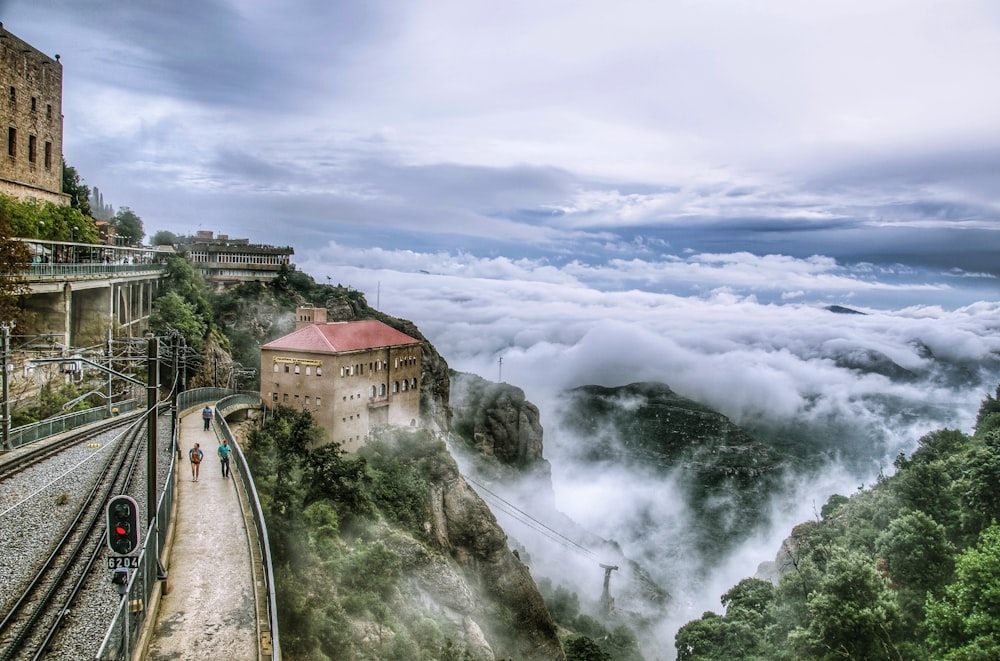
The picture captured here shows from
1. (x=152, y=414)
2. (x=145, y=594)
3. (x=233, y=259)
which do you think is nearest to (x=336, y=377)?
(x=152, y=414)

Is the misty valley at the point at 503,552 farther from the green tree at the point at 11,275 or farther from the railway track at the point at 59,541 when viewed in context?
the green tree at the point at 11,275

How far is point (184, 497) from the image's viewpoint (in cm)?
2558

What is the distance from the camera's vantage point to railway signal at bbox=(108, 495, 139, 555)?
1343 cm

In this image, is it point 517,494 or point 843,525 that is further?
point 517,494

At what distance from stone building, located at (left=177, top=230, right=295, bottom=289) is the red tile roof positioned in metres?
36.4

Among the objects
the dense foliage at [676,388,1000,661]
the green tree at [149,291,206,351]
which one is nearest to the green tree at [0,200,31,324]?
the green tree at [149,291,206,351]

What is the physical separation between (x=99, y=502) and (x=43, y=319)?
69.5 feet

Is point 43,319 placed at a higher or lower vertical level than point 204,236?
lower

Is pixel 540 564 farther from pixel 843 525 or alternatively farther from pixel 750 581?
pixel 843 525

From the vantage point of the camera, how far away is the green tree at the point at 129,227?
89.5m

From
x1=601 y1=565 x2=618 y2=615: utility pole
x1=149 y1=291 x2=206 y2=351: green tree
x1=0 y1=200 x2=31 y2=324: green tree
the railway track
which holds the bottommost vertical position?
x1=601 y1=565 x2=618 y2=615: utility pole

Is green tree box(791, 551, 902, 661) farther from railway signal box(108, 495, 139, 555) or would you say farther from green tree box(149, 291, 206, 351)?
green tree box(149, 291, 206, 351)

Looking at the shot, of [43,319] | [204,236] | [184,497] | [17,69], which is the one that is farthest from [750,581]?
[204,236]

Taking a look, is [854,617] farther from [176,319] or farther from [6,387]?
[176,319]
